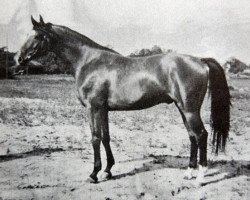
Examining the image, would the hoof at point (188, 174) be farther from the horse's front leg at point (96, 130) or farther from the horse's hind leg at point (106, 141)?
the horse's front leg at point (96, 130)

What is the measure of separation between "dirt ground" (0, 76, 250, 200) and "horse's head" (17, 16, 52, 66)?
1.52 metres

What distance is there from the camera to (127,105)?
418 centimetres

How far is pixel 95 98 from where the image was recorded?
13.6 ft

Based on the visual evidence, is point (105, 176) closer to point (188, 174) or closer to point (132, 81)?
point (188, 174)

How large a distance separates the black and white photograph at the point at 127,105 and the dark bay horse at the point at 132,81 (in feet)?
0.04

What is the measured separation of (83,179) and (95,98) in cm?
104

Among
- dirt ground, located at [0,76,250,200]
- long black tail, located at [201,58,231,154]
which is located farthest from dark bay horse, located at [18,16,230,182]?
dirt ground, located at [0,76,250,200]

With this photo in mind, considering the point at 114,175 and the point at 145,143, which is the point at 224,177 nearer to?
the point at 114,175

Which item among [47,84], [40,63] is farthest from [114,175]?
[47,84]

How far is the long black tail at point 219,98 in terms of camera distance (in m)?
4.15

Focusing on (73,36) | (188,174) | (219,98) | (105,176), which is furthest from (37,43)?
(188,174)

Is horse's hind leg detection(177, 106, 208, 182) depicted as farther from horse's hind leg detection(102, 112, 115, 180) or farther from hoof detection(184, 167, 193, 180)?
horse's hind leg detection(102, 112, 115, 180)

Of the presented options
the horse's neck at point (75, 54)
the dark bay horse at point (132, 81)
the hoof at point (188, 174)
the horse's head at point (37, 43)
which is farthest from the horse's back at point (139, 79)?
the hoof at point (188, 174)

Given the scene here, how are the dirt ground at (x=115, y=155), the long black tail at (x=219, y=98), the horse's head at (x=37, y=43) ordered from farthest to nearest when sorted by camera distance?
the horse's head at (x=37, y=43) → the long black tail at (x=219, y=98) → the dirt ground at (x=115, y=155)
